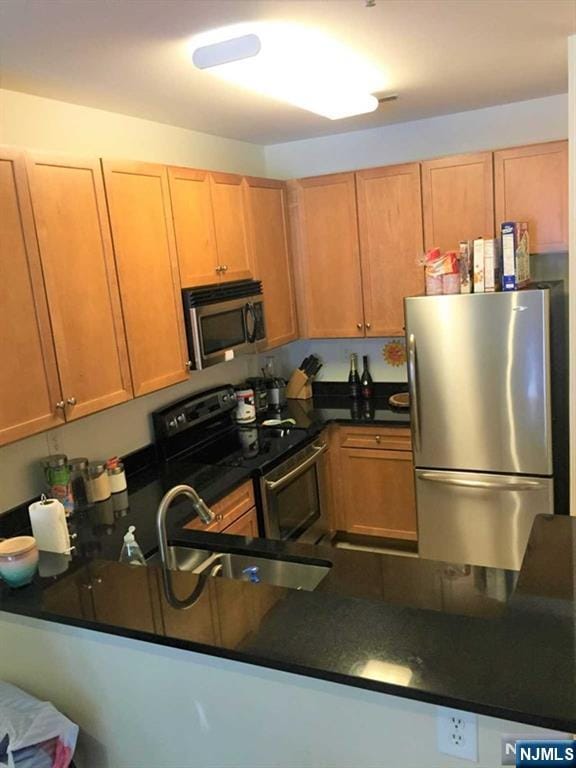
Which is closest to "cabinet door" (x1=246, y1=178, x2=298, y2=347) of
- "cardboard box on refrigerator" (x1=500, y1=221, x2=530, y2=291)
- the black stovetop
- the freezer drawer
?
the black stovetop

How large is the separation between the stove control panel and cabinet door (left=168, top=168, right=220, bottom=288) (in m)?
0.68

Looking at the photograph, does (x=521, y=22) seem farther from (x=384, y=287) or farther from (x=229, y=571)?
(x=229, y=571)

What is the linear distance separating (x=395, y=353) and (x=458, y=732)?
10.2 feet

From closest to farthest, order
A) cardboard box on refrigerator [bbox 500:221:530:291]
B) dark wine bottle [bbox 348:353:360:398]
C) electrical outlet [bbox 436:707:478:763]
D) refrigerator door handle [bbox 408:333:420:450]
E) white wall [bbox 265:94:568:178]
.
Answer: electrical outlet [bbox 436:707:478:763], cardboard box on refrigerator [bbox 500:221:530:291], refrigerator door handle [bbox 408:333:420:450], white wall [bbox 265:94:568:178], dark wine bottle [bbox 348:353:360:398]

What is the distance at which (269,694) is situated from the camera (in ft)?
4.60

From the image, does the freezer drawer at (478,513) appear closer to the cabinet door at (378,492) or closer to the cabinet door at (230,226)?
the cabinet door at (378,492)

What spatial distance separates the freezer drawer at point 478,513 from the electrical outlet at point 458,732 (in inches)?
82.8

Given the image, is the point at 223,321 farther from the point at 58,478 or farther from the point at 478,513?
the point at 478,513

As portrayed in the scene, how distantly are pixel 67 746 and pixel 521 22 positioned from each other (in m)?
2.55

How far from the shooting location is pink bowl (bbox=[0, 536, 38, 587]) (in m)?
1.69

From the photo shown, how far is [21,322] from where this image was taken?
2.12 meters

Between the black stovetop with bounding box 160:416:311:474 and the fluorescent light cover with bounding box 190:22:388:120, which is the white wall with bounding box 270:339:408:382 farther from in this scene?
the fluorescent light cover with bounding box 190:22:388:120

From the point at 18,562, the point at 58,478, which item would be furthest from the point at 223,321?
the point at 18,562

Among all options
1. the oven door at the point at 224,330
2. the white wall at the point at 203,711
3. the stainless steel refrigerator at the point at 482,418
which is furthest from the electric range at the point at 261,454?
the white wall at the point at 203,711
